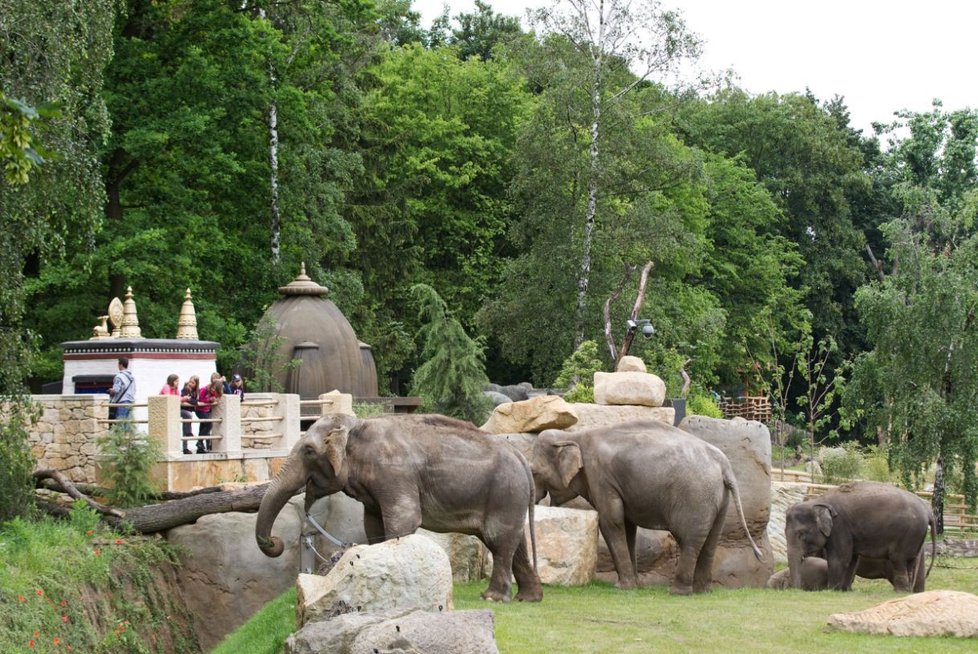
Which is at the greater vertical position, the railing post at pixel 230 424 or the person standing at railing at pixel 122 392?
the person standing at railing at pixel 122 392

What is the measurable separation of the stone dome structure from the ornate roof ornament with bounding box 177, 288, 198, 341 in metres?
2.68

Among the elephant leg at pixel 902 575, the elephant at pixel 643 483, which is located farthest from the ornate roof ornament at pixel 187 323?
the elephant leg at pixel 902 575

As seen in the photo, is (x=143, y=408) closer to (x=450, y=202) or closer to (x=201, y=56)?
(x=201, y=56)

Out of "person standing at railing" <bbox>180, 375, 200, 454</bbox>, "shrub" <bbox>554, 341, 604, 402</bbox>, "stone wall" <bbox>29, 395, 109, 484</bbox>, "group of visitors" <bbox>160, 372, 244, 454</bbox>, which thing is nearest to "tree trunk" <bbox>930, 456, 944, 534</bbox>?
"shrub" <bbox>554, 341, 604, 402</bbox>

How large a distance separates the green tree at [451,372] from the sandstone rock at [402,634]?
67.5 feet

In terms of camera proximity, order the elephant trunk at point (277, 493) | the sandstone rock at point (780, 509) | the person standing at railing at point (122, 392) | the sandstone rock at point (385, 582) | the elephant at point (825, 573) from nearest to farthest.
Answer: the sandstone rock at point (385, 582), the elephant trunk at point (277, 493), the elephant at point (825, 573), the person standing at railing at point (122, 392), the sandstone rock at point (780, 509)

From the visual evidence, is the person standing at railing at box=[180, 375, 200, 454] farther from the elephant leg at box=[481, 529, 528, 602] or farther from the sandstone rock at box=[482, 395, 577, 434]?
the elephant leg at box=[481, 529, 528, 602]

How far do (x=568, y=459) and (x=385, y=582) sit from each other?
6.72 meters

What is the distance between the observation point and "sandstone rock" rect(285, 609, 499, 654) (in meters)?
9.78

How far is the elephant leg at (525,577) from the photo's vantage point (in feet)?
48.7

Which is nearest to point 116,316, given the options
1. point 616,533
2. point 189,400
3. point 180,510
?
point 189,400

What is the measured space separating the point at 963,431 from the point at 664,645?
19290mm

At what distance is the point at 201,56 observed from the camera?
3108 cm

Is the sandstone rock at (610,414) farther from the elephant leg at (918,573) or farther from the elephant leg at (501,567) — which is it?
the elephant leg at (501,567)
